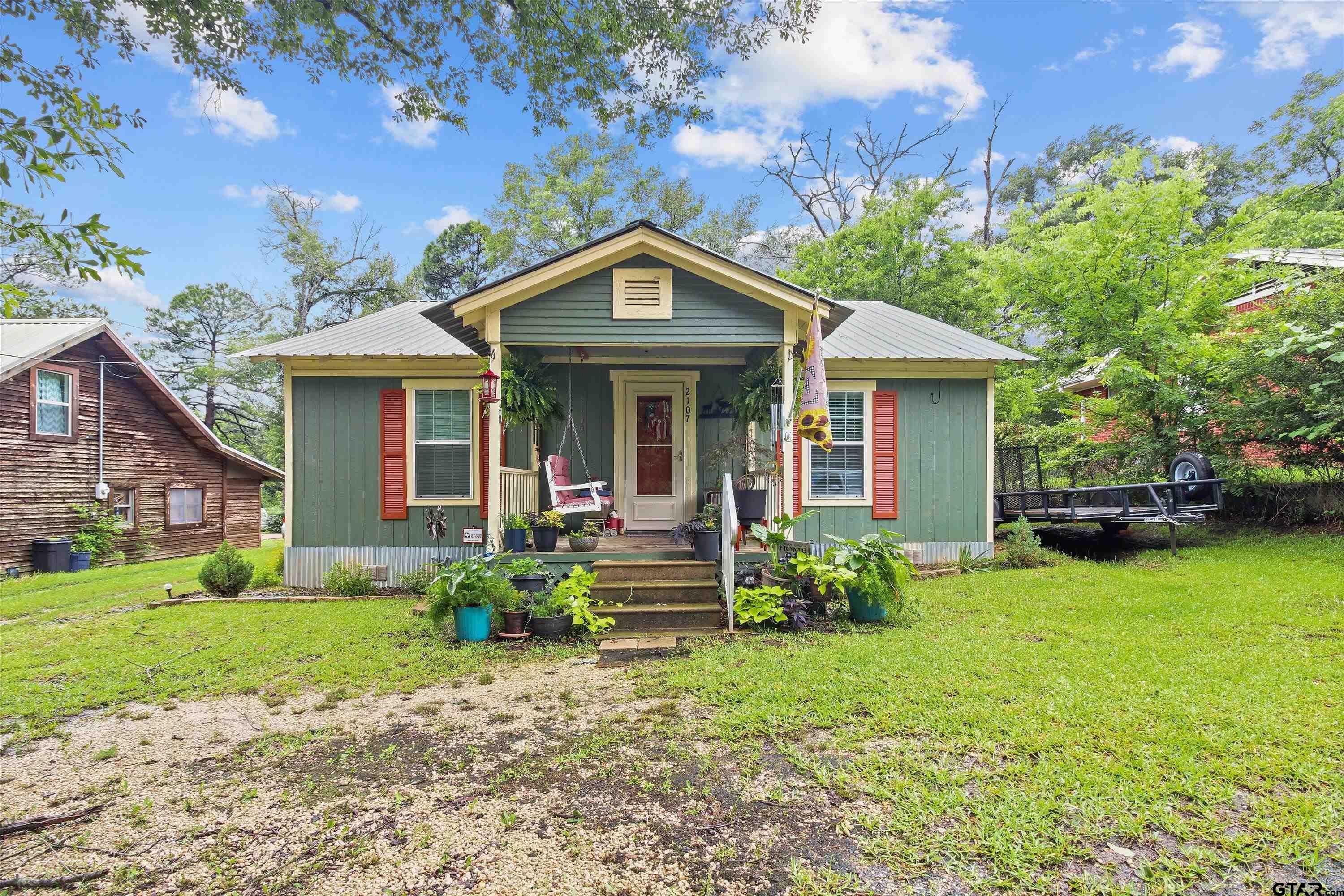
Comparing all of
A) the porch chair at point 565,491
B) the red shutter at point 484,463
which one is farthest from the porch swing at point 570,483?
the red shutter at point 484,463

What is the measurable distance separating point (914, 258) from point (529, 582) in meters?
14.5

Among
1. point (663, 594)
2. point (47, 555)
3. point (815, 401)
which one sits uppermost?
point (815, 401)

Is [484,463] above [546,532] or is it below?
above

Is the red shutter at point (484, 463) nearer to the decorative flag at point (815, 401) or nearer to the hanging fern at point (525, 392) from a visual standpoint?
the hanging fern at point (525, 392)

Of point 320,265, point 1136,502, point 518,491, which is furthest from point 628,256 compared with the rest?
point 320,265

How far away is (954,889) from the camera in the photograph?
2.12 m

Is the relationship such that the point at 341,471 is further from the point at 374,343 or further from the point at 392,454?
the point at 374,343

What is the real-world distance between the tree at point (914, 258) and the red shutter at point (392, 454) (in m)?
11.9

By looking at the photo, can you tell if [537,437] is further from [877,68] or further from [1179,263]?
[877,68]

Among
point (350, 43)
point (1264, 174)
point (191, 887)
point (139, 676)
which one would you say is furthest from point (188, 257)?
point (1264, 174)

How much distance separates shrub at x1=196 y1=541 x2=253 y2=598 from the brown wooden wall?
7233 mm

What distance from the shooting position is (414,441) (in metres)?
8.40

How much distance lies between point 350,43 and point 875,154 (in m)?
17.5

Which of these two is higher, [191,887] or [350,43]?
[350,43]
